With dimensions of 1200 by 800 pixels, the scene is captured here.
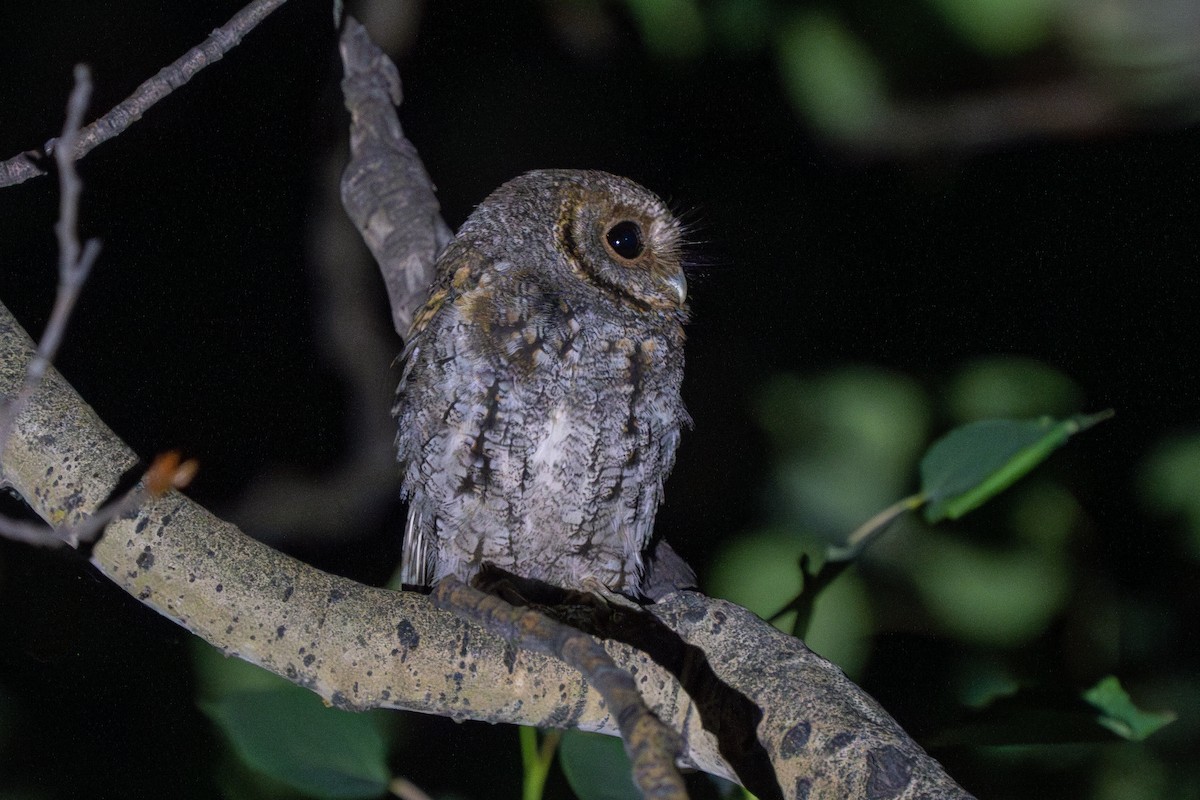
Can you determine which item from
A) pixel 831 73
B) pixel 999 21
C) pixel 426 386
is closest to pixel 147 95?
pixel 426 386

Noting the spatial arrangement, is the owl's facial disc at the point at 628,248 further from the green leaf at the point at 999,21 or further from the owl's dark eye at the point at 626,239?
the green leaf at the point at 999,21

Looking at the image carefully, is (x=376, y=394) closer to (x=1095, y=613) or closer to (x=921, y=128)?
(x=921, y=128)

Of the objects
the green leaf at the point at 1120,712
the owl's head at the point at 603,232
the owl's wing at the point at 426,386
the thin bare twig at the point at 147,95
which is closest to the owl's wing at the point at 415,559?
the owl's wing at the point at 426,386

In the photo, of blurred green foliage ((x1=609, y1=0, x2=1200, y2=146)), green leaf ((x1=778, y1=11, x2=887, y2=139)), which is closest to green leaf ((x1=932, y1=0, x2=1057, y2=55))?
blurred green foliage ((x1=609, y1=0, x2=1200, y2=146))

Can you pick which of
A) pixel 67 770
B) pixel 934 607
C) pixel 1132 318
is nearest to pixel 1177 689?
pixel 934 607

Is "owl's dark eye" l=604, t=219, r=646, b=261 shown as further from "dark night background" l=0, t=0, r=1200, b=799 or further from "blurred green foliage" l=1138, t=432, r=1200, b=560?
"blurred green foliage" l=1138, t=432, r=1200, b=560
